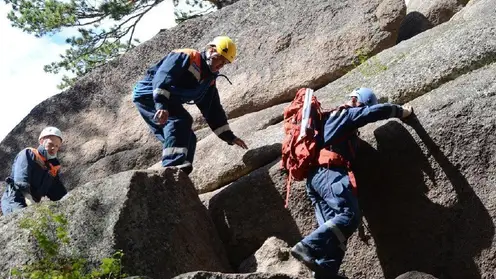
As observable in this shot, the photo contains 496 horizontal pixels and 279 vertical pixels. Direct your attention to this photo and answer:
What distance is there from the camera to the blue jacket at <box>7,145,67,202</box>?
29.6ft

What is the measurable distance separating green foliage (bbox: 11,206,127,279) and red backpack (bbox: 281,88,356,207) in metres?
1.96

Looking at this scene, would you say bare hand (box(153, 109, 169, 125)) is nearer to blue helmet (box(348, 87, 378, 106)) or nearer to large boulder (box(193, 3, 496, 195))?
large boulder (box(193, 3, 496, 195))

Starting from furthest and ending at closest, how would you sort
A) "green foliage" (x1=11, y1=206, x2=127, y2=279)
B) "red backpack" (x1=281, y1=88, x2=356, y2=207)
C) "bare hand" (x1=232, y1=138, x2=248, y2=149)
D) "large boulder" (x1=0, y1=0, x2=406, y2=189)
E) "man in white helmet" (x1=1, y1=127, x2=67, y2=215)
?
"large boulder" (x1=0, y1=0, x2=406, y2=189), "man in white helmet" (x1=1, y1=127, x2=67, y2=215), "bare hand" (x1=232, y1=138, x2=248, y2=149), "red backpack" (x1=281, y1=88, x2=356, y2=207), "green foliage" (x1=11, y1=206, x2=127, y2=279)

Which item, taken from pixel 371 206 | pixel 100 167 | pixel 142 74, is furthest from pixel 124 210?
pixel 142 74

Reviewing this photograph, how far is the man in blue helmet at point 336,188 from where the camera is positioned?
6574 mm

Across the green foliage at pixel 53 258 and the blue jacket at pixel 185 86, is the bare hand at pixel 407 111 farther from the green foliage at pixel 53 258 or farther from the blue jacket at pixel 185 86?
the green foliage at pixel 53 258

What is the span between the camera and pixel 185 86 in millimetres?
8508

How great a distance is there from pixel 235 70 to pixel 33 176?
3784mm

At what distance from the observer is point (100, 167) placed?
1150 centimetres

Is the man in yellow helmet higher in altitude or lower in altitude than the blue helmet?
higher

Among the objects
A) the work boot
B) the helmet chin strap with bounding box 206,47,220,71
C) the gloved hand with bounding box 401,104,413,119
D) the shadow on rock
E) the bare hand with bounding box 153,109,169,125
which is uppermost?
the helmet chin strap with bounding box 206,47,220,71

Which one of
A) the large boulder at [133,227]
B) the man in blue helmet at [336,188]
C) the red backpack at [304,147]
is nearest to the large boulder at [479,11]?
the man in blue helmet at [336,188]

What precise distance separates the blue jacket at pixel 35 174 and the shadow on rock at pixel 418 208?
4.15m

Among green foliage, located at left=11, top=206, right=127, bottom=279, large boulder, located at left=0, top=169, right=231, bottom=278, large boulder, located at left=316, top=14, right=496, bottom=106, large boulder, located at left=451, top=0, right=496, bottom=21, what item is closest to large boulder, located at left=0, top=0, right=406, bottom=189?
large boulder, located at left=451, top=0, right=496, bottom=21
